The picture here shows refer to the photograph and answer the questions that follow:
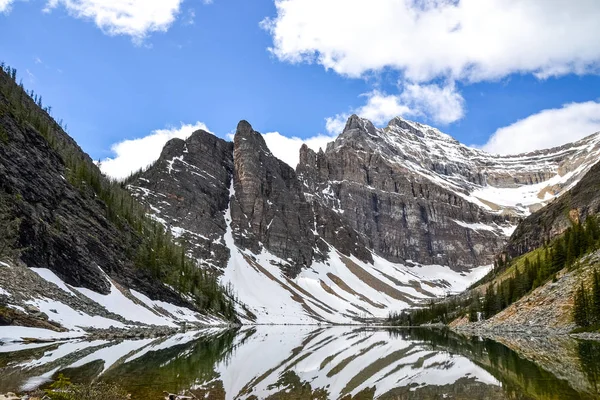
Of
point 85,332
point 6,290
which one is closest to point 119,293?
point 85,332

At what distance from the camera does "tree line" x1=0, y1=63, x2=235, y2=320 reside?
311 ft

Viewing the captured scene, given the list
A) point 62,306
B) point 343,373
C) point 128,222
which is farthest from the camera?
point 128,222

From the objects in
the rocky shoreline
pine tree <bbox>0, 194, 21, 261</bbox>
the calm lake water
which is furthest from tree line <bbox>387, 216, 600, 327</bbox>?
pine tree <bbox>0, 194, 21, 261</bbox>

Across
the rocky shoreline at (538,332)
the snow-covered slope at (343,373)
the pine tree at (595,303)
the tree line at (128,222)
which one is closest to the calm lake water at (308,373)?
the snow-covered slope at (343,373)

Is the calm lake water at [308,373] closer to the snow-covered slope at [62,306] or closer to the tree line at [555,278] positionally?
the snow-covered slope at [62,306]

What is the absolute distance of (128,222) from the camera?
112 metres

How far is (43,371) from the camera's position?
23234 mm

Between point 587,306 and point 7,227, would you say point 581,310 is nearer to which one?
point 587,306

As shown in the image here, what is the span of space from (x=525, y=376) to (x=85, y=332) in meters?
38.9

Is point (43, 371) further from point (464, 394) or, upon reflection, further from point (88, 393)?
point (464, 394)

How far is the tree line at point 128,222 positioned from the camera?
9469 centimetres

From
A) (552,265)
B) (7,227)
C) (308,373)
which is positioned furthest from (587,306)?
(7,227)

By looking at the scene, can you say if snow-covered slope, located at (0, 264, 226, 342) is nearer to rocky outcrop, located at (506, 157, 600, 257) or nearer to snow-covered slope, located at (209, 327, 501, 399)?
snow-covered slope, located at (209, 327, 501, 399)

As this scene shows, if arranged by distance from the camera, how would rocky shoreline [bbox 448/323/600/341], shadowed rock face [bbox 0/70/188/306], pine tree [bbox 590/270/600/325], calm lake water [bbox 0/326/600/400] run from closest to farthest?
1. calm lake water [bbox 0/326/600/400]
2. rocky shoreline [bbox 448/323/600/341]
3. pine tree [bbox 590/270/600/325]
4. shadowed rock face [bbox 0/70/188/306]
